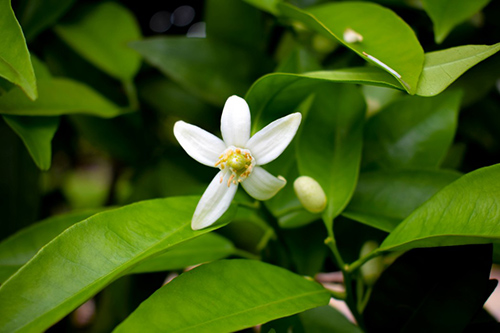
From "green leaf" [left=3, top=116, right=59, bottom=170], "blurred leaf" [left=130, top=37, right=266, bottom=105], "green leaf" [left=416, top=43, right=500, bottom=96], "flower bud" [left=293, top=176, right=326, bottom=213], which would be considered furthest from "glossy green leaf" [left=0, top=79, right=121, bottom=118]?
"green leaf" [left=416, top=43, right=500, bottom=96]

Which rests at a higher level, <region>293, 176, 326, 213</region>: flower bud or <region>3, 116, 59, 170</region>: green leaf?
<region>3, 116, 59, 170</region>: green leaf

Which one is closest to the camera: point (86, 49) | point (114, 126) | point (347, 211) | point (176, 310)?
point (176, 310)

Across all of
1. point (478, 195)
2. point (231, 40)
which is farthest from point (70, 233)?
point (231, 40)

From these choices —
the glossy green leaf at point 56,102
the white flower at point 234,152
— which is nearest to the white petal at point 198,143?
the white flower at point 234,152

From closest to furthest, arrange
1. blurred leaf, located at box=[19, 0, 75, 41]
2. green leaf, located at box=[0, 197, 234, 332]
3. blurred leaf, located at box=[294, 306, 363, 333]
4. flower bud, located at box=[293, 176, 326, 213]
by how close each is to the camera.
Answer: green leaf, located at box=[0, 197, 234, 332] → flower bud, located at box=[293, 176, 326, 213] → blurred leaf, located at box=[294, 306, 363, 333] → blurred leaf, located at box=[19, 0, 75, 41]

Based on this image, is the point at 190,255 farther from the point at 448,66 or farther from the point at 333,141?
the point at 448,66

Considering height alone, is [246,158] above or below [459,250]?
above

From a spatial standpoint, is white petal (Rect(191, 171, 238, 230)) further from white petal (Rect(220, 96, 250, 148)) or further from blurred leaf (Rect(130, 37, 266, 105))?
blurred leaf (Rect(130, 37, 266, 105))

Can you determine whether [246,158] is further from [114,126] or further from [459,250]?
[114,126]
